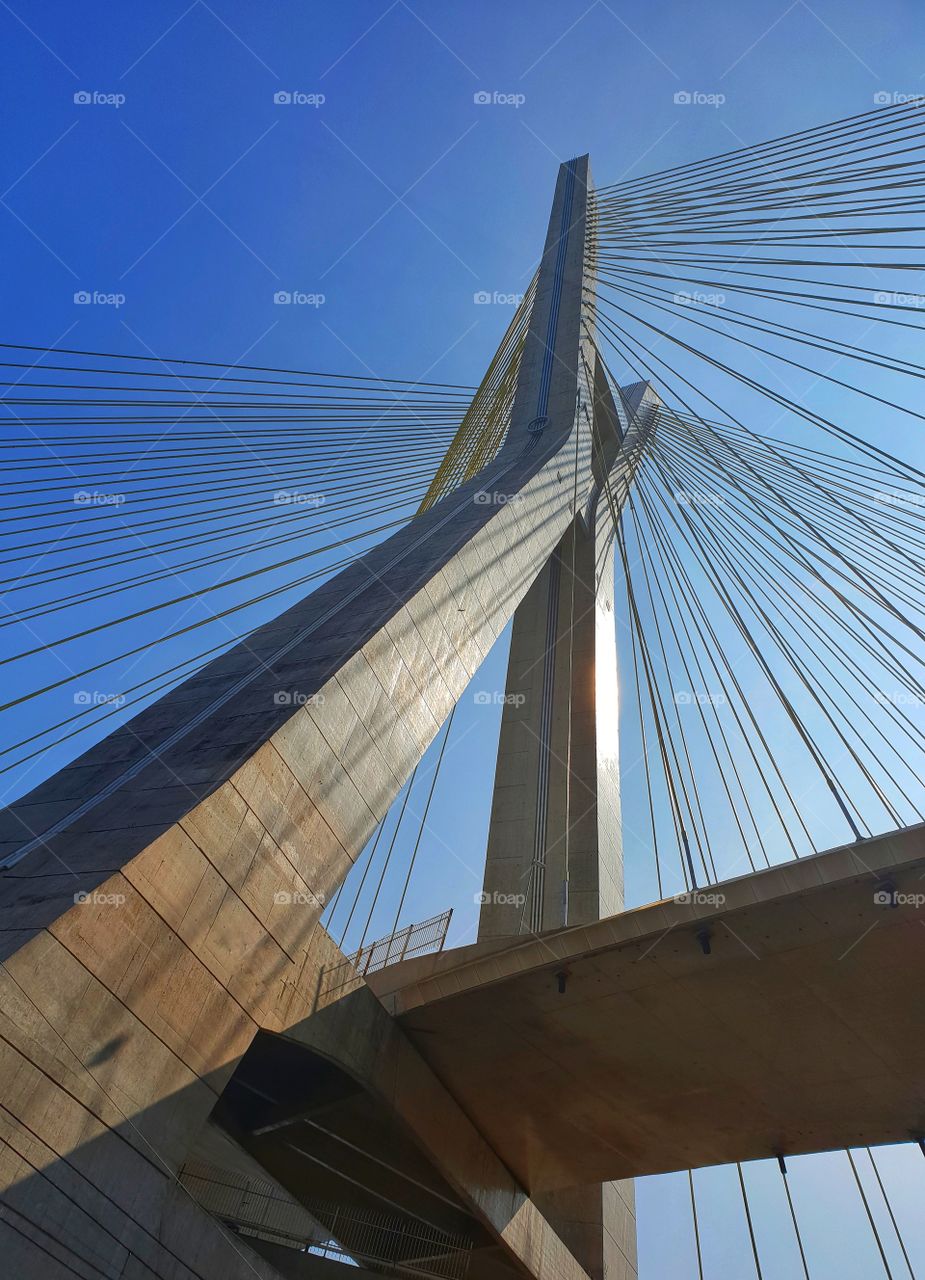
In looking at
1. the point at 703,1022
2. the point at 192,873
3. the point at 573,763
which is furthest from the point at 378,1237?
the point at 192,873

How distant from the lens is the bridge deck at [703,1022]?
10.7 m

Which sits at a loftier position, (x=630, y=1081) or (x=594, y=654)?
(x=594, y=654)

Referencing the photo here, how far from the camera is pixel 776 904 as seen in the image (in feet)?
35.0

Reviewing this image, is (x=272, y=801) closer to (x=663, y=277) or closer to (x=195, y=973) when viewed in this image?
(x=195, y=973)

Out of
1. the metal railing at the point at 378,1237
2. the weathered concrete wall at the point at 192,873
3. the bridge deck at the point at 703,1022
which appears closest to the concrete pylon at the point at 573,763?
the bridge deck at the point at 703,1022

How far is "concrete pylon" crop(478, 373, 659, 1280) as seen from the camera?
54.2ft

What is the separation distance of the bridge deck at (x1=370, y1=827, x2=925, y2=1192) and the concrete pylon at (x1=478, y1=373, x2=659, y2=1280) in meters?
1.37

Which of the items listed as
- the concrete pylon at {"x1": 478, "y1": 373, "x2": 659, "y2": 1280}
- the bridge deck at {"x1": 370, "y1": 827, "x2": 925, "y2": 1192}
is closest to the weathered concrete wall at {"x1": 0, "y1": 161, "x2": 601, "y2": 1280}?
the bridge deck at {"x1": 370, "y1": 827, "x2": 925, "y2": 1192}

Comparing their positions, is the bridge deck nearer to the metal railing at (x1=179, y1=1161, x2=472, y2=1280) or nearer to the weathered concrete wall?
the metal railing at (x1=179, y1=1161, x2=472, y2=1280)

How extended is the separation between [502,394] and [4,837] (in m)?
16.9

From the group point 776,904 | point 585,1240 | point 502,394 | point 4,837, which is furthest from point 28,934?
point 502,394

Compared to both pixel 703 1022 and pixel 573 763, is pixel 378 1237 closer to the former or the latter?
pixel 703 1022

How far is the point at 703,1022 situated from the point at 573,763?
7709mm

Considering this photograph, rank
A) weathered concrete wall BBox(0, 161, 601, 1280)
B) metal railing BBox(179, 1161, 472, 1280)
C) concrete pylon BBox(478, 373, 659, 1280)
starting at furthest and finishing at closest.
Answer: concrete pylon BBox(478, 373, 659, 1280) < metal railing BBox(179, 1161, 472, 1280) < weathered concrete wall BBox(0, 161, 601, 1280)
